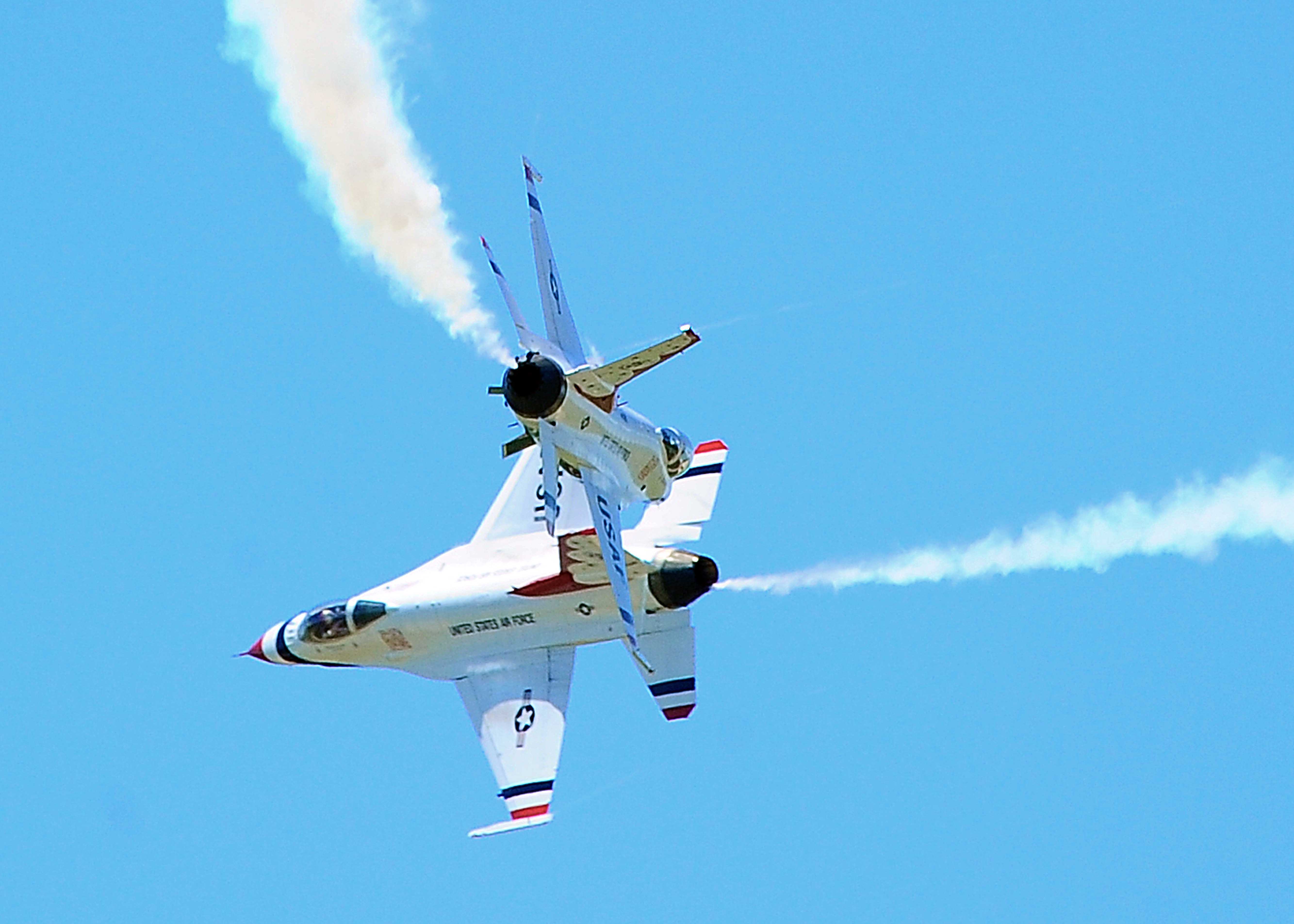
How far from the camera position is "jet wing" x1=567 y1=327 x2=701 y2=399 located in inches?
1330

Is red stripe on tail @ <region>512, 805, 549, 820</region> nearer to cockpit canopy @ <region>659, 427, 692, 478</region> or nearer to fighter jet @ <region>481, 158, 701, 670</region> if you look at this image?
fighter jet @ <region>481, 158, 701, 670</region>

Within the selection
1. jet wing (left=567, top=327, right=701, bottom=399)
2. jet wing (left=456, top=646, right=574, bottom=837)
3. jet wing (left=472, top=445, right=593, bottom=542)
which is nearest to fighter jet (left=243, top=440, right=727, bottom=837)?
jet wing (left=456, top=646, right=574, bottom=837)

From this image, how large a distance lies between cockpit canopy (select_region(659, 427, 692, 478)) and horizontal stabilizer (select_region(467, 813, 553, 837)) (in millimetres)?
6261

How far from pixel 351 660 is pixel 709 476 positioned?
7.18m

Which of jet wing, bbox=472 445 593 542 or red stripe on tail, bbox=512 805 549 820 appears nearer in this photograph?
red stripe on tail, bbox=512 805 549 820

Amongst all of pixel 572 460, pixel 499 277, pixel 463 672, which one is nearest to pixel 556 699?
pixel 463 672

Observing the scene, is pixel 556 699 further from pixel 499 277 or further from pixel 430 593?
pixel 499 277

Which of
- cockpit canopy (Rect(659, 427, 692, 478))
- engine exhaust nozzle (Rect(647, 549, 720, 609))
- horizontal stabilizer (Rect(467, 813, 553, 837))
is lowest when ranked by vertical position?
horizontal stabilizer (Rect(467, 813, 553, 837))

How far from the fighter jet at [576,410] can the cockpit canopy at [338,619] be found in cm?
418

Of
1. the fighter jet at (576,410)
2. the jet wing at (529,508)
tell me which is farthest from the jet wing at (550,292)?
the jet wing at (529,508)

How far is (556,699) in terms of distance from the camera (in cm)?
3759

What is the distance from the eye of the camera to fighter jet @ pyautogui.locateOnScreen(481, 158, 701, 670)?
32938mm

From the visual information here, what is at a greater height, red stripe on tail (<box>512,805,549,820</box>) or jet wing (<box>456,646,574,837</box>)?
jet wing (<box>456,646,574,837</box>)

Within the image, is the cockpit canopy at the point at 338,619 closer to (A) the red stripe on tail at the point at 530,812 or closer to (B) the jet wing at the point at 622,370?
(A) the red stripe on tail at the point at 530,812
